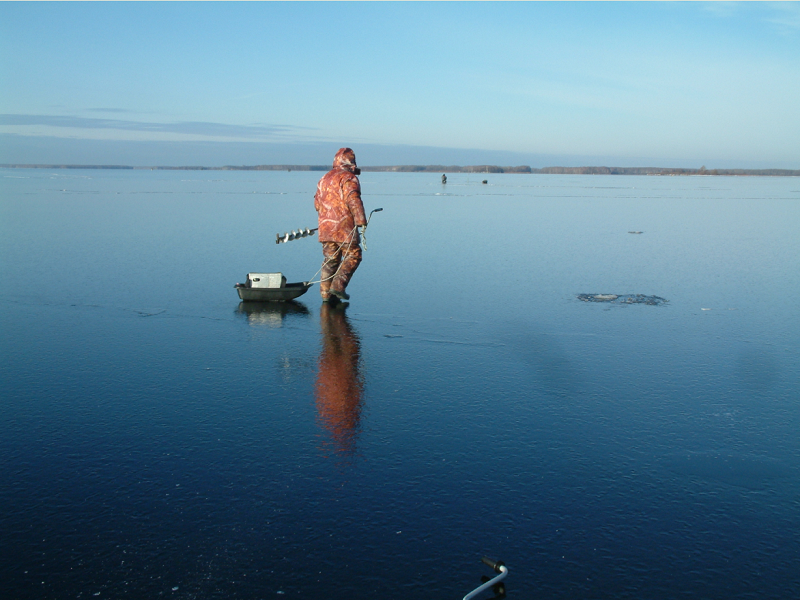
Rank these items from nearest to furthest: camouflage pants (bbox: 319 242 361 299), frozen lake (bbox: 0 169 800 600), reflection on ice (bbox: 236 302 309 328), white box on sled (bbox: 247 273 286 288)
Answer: frozen lake (bbox: 0 169 800 600) → reflection on ice (bbox: 236 302 309 328) → white box on sled (bbox: 247 273 286 288) → camouflage pants (bbox: 319 242 361 299)

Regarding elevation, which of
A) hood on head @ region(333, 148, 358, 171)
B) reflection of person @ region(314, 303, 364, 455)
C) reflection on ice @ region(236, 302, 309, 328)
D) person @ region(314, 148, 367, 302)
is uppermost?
hood on head @ region(333, 148, 358, 171)

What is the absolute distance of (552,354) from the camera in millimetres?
12250

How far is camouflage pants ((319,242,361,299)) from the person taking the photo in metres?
16.6

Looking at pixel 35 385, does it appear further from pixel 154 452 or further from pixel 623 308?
pixel 623 308

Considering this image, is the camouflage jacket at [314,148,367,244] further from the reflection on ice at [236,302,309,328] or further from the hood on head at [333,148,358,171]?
the reflection on ice at [236,302,309,328]

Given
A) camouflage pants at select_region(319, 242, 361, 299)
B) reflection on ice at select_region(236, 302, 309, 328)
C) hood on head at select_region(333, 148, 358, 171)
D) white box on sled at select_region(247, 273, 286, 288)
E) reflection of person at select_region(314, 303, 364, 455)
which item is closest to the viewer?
reflection of person at select_region(314, 303, 364, 455)

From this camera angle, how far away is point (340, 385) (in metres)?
10.6

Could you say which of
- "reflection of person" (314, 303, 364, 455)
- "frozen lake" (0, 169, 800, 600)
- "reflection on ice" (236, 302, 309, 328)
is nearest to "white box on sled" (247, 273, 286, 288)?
"reflection on ice" (236, 302, 309, 328)

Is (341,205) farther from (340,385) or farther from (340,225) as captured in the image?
(340,385)

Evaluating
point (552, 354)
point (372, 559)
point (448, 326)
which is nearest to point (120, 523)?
point (372, 559)

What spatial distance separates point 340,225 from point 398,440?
347 inches

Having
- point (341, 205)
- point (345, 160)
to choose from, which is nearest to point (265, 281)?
point (341, 205)

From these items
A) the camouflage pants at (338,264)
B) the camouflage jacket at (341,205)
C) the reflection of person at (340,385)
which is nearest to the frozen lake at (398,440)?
the reflection of person at (340,385)

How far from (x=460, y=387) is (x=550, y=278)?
10.5 m
